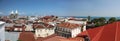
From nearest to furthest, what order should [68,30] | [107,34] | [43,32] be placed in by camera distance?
[107,34] → [68,30] → [43,32]

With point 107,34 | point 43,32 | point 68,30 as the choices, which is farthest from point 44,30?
point 107,34

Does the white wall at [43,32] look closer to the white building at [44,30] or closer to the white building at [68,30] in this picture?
the white building at [44,30]

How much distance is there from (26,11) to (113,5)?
321 cm

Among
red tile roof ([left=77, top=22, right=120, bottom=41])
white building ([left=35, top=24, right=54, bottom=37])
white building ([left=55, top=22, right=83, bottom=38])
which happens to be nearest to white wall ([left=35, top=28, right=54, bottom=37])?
white building ([left=35, top=24, right=54, bottom=37])

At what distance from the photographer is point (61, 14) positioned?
997 cm

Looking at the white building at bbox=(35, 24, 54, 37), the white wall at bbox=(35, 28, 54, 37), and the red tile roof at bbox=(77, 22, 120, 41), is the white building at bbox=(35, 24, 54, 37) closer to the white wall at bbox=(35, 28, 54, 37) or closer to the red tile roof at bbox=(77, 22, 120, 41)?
the white wall at bbox=(35, 28, 54, 37)

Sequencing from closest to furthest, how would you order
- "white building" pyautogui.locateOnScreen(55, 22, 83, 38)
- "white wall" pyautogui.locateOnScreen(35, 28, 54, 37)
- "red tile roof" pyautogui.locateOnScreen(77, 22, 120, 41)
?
"red tile roof" pyautogui.locateOnScreen(77, 22, 120, 41), "white building" pyautogui.locateOnScreen(55, 22, 83, 38), "white wall" pyautogui.locateOnScreen(35, 28, 54, 37)

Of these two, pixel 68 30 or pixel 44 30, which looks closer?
pixel 68 30

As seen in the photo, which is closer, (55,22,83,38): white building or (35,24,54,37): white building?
(55,22,83,38): white building

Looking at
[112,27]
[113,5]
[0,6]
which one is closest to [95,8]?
[113,5]

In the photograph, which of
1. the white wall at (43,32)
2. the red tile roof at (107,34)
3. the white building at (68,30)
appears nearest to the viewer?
the red tile roof at (107,34)

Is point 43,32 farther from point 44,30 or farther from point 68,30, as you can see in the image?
point 68,30

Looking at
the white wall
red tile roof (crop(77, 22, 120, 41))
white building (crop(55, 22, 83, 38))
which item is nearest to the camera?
red tile roof (crop(77, 22, 120, 41))

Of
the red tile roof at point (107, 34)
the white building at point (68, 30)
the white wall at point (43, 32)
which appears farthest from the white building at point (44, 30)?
the red tile roof at point (107, 34)
